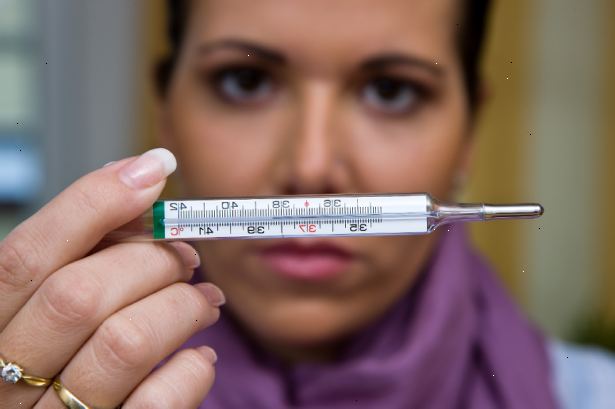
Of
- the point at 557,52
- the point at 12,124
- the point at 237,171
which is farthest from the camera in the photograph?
the point at 12,124

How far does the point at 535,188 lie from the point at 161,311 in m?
1.36

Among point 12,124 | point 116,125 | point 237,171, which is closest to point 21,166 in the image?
point 12,124

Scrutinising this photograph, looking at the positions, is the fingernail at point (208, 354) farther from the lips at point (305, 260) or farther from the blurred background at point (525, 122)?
the blurred background at point (525, 122)

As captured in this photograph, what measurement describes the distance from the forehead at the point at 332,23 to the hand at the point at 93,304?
0.25 meters

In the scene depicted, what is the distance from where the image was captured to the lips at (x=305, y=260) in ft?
2.37

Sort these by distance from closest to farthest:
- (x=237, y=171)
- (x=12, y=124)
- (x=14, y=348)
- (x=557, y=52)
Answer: (x=14, y=348) → (x=237, y=171) → (x=557, y=52) → (x=12, y=124)

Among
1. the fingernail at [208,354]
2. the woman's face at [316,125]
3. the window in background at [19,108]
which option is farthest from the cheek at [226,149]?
the window in background at [19,108]

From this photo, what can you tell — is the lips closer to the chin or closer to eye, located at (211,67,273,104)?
the chin

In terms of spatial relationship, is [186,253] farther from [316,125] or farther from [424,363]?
[424,363]

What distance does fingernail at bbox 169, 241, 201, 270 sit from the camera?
1.80 ft

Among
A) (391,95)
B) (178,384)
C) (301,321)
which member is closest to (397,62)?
(391,95)

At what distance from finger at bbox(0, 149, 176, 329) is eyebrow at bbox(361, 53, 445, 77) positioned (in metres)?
0.32

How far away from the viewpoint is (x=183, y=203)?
56cm

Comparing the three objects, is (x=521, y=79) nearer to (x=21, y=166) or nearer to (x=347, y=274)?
(x=347, y=274)
